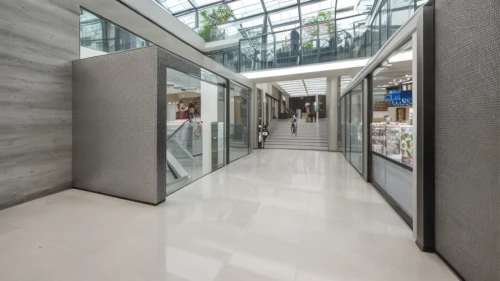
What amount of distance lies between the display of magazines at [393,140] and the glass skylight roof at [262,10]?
8.38m

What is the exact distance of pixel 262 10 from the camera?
558 inches

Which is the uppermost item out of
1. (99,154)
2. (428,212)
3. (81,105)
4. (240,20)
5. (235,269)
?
(240,20)

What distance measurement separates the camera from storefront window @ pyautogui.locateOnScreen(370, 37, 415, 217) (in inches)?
118

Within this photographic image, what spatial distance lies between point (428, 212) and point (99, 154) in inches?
187

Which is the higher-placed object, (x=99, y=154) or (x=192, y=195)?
(x=99, y=154)

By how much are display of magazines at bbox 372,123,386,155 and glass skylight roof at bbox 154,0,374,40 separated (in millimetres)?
8079

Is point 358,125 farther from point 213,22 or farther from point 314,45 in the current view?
point 213,22

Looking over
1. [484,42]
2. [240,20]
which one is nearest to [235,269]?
[484,42]

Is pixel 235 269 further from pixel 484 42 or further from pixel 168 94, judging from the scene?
pixel 168 94

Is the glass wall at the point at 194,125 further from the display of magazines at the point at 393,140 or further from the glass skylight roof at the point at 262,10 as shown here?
the glass skylight roof at the point at 262,10

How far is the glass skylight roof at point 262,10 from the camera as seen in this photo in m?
10.7

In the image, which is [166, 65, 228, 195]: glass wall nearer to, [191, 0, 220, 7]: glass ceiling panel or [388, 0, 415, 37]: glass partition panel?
[388, 0, 415, 37]: glass partition panel

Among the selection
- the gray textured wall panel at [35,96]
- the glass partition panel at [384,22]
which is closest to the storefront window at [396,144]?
the glass partition panel at [384,22]

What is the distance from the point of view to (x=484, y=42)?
1.51 metres
